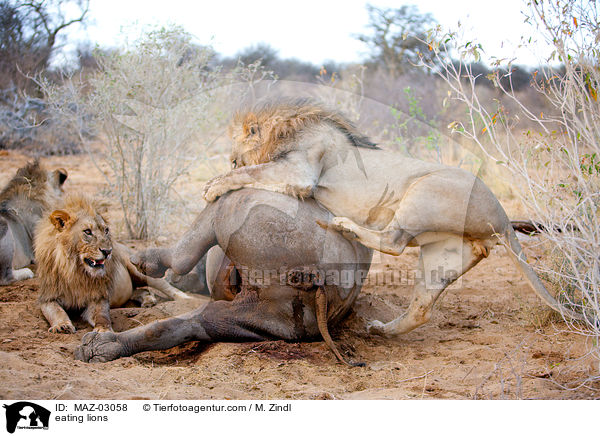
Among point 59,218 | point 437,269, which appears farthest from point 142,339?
point 437,269

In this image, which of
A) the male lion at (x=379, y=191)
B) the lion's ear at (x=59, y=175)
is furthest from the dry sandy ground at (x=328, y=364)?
the lion's ear at (x=59, y=175)

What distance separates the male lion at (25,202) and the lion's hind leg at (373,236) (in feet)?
9.15

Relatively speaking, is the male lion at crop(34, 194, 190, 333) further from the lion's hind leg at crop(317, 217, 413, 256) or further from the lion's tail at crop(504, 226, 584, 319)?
the lion's tail at crop(504, 226, 584, 319)

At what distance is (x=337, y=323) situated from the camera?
4211mm

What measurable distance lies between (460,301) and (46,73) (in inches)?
246

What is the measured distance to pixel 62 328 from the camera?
4043mm

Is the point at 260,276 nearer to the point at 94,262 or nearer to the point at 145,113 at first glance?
the point at 94,262

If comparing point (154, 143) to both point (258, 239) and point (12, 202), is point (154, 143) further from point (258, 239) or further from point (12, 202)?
point (258, 239)

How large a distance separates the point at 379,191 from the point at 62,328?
7.48 feet

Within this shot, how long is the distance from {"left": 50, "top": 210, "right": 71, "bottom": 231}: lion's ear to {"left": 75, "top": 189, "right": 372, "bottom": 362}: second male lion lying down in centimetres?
86

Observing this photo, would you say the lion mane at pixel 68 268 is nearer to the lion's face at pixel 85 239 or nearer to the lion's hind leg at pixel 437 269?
the lion's face at pixel 85 239

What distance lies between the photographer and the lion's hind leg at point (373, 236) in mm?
3873

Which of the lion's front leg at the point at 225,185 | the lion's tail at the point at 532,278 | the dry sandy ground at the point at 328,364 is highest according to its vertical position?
the lion's front leg at the point at 225,185

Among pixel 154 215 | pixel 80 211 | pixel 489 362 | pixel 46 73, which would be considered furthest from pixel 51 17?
pixel 489 362
